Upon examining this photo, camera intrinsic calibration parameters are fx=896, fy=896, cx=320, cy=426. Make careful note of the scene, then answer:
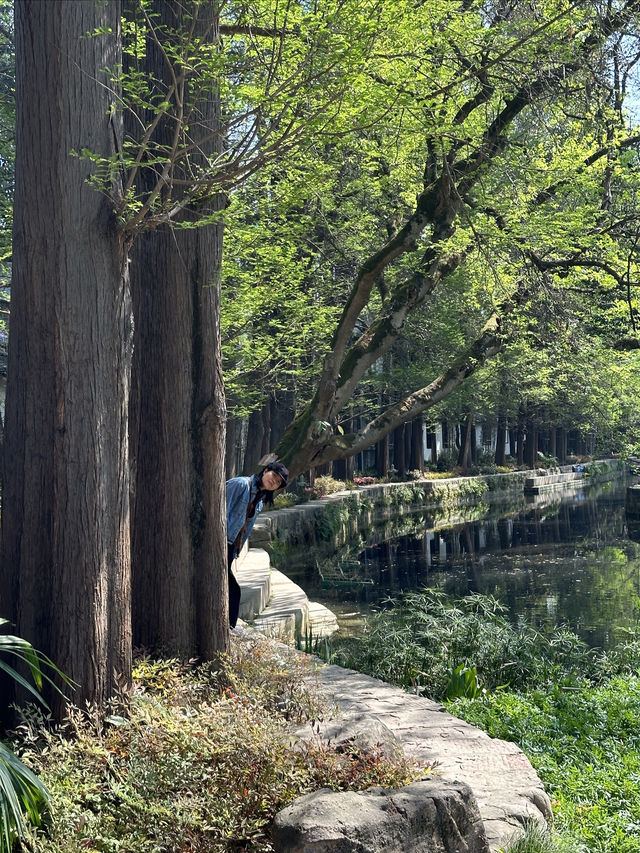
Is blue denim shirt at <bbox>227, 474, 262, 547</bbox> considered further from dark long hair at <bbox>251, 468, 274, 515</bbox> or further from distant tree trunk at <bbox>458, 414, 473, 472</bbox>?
distant tree trunk at <bbox>458, 414, 473, 472</bbox>

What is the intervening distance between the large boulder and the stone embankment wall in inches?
580

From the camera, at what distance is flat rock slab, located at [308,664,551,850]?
177 inches

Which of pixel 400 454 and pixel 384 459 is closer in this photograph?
pixel 384 459

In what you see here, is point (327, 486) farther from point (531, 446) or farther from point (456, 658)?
point (531, 446)

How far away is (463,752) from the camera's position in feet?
17.6

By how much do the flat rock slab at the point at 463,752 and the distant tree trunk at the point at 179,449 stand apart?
1024 millimetres

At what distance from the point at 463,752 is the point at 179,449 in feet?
8.64

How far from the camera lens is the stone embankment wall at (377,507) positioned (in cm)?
2159

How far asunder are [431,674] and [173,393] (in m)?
3.75

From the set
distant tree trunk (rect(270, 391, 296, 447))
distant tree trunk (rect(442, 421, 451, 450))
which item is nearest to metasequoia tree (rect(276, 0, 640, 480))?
distant tree trunk (rect(270, 391, 296, 447))

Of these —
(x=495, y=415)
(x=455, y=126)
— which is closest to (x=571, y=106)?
(x=455, y=126)

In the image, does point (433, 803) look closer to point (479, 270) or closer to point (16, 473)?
point (16, 473)

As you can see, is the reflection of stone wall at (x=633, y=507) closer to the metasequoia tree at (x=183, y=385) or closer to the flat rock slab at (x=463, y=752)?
the flat rock slab at (x=463, y=752)

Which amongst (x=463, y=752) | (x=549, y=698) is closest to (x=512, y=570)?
(x=549, y=698)
